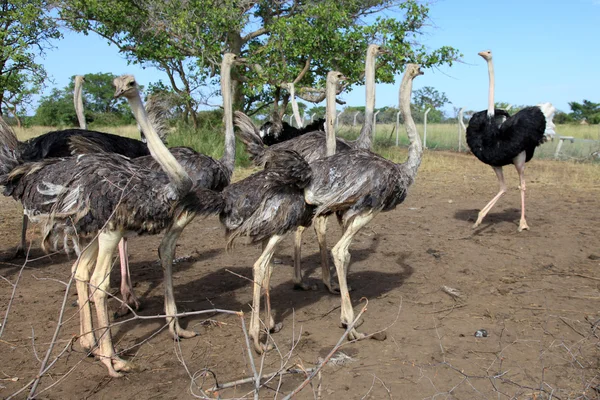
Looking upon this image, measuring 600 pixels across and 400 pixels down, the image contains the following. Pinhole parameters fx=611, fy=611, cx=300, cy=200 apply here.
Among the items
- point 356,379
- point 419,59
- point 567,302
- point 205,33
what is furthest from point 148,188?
point 419,59

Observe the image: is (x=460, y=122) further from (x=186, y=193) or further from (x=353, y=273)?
(x=186, y=193)

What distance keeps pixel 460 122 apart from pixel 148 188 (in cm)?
1466

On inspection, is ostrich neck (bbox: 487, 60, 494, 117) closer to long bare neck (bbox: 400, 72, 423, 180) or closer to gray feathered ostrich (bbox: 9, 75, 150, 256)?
long bare neck (bbox: 400, 72, 423, 180)

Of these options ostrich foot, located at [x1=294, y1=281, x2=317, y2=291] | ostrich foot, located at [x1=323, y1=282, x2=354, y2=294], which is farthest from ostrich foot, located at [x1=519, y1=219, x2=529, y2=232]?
ostrich foot, located at [x1=294, y1=281, x2=317, y2=291]

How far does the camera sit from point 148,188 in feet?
12.1

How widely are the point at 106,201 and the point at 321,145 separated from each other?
275cm

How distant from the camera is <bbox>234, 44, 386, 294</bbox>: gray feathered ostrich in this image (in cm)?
533

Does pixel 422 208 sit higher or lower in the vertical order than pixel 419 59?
lower

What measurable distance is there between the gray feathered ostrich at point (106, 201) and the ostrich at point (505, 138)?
16.1 ft

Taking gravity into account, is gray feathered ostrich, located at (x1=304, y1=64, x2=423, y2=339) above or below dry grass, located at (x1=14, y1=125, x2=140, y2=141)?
above

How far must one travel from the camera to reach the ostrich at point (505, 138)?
300 inches

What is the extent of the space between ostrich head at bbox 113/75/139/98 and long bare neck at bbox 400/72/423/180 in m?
2.13

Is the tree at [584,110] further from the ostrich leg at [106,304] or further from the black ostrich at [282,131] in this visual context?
the ostrich leg at [106,304]

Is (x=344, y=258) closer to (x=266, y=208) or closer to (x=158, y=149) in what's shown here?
(x=266, y=208)
